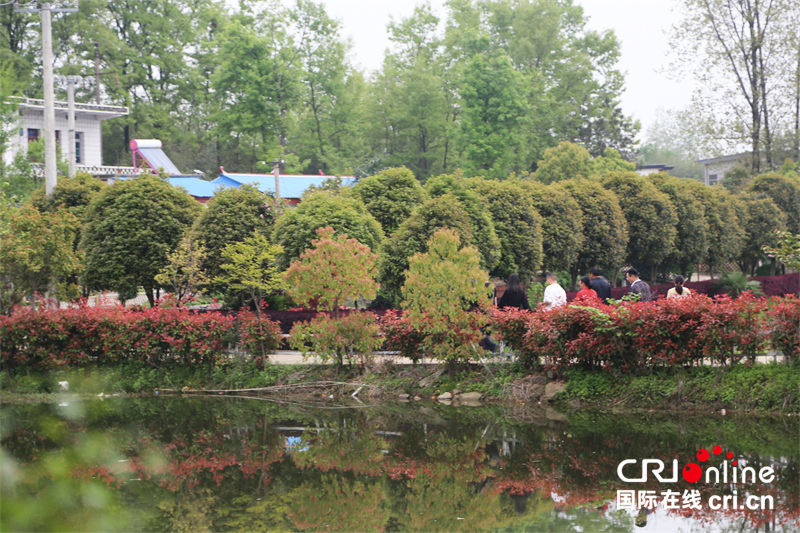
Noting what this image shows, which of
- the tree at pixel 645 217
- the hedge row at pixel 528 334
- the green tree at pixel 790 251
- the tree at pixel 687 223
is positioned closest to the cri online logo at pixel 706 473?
the hedge row at pixel 528 334

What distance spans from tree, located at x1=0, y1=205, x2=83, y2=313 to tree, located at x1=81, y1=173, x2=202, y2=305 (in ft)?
4.91

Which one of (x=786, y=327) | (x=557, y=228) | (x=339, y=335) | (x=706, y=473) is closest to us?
(x=706, y=473)

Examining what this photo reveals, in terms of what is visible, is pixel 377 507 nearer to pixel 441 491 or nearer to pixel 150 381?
pixel 441 491

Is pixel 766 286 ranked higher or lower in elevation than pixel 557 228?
lower

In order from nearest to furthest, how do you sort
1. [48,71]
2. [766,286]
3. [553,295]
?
[553,295] → [48,71] → [766,286]

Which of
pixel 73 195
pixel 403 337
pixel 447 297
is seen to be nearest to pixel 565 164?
pixel 73 195

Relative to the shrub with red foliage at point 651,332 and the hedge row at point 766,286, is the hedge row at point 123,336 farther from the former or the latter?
the hedge row at point 766,286

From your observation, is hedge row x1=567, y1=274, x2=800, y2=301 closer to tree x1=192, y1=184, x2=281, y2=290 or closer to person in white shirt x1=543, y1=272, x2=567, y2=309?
tree x1=192, y1=184, x2=281, y2=290

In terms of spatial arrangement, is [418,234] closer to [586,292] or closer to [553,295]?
[553,295]

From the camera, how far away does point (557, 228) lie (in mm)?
20547

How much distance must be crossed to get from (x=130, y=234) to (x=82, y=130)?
2739 centimetres

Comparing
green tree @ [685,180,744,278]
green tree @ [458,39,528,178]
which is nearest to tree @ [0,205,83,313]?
green tree @ [685,180,744,278]

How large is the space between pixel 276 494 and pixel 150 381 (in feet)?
22.6

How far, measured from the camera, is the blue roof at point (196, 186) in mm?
30003
